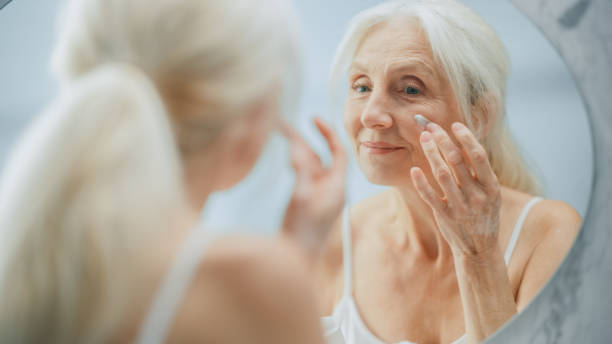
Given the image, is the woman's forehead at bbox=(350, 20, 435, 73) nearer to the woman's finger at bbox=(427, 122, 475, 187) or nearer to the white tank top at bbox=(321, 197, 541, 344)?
the woman's finger at bbox=(427, 122, 475, 187)

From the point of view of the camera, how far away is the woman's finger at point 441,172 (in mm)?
770

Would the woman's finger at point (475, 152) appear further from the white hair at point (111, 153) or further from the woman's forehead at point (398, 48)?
the white hair at point (111, 153)

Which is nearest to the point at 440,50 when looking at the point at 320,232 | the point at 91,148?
the point at 320,232

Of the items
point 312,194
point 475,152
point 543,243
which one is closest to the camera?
point 312,194

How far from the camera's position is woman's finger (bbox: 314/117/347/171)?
1.92 ft

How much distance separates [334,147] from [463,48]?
1.25 ft

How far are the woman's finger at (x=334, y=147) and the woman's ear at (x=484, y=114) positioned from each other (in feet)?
1.23

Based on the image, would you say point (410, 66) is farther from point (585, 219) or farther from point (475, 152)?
point (585, 219)

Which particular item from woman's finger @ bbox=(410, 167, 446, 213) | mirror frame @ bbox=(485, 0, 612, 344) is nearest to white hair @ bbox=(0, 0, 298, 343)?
woman's finger @ bbox=(410, 167, 446, 213)

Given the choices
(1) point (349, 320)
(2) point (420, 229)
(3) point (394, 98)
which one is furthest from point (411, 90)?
(1) point (349, 320)

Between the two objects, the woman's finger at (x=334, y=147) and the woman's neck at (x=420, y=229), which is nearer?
the woman's finger at (x=334, y=147)

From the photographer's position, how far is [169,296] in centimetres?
41

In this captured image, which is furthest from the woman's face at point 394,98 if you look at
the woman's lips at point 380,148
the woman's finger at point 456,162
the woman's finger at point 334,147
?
the woman's finger at point 334,147

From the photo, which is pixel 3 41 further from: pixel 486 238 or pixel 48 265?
pixel 486 238
